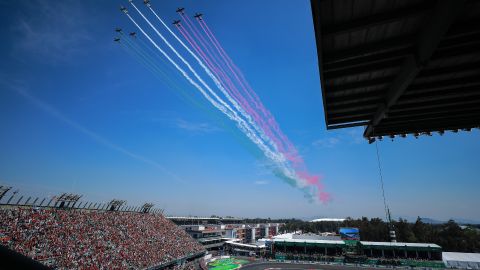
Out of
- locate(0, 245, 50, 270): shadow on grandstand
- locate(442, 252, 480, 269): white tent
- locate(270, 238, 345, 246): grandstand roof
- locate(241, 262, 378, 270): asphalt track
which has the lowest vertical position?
locate(241, 262, 378, 270): asphalt track

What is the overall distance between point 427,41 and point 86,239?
140ft

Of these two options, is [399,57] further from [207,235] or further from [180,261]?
[207,235]

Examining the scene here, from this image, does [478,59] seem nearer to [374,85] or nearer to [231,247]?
[374,85]

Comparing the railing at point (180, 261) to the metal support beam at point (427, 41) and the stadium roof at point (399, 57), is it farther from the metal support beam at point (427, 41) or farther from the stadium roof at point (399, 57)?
the metal support beam at point (427, 41)

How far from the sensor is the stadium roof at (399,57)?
5441mm

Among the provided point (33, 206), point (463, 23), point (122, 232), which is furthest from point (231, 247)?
point (463, 23)

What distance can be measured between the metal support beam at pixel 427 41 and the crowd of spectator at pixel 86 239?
30.8 meters

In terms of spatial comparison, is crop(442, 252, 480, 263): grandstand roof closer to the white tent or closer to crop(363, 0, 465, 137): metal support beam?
the white tent

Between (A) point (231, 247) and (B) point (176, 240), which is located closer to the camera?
(B) point (176, 240)

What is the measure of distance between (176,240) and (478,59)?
59.7m

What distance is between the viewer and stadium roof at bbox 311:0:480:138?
5441mm

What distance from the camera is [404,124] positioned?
11.3 m

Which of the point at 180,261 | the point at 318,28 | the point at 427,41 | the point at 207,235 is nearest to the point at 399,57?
the point at 427,41

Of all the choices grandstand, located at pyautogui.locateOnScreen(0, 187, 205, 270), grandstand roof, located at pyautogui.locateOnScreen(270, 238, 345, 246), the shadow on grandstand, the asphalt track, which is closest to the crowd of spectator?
grandstand, located at pyautogui.locateOnScreen(0, 187, 205, 270)
